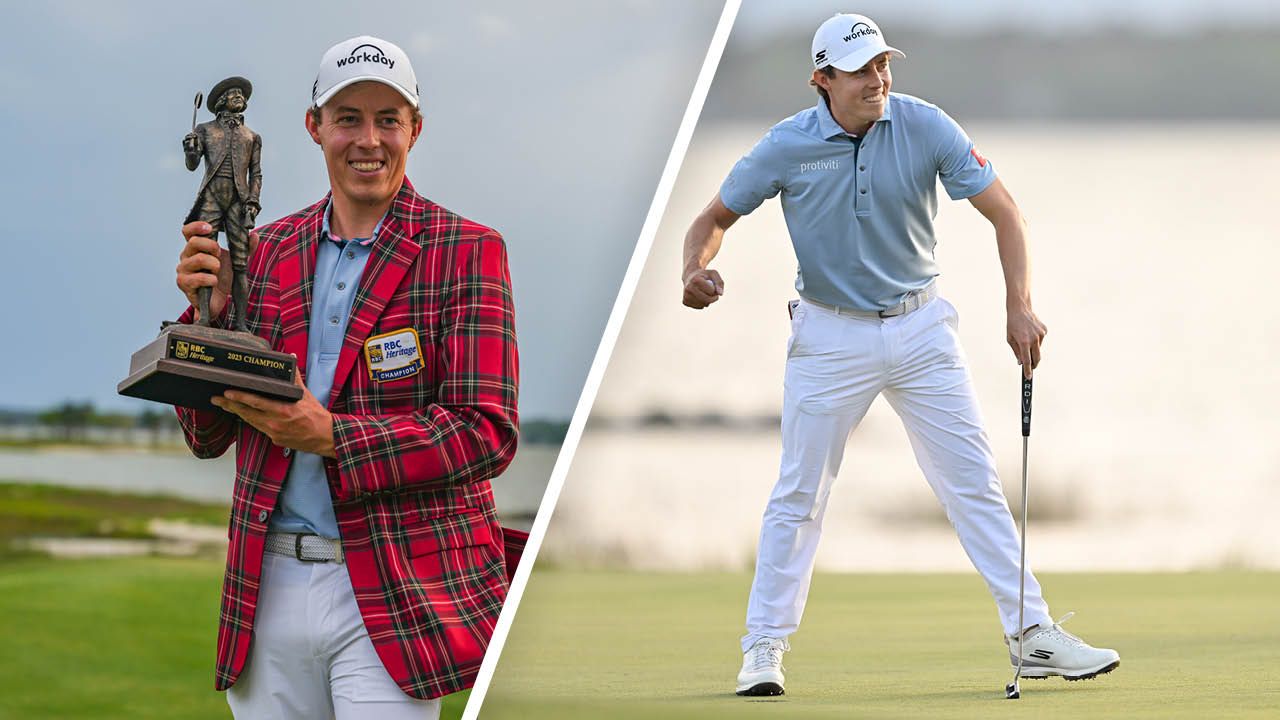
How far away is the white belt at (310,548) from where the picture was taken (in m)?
1.83

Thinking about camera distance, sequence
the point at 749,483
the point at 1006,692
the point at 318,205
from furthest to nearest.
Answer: the point at 749,483 → the point at 1006,692 → the point at 318,205

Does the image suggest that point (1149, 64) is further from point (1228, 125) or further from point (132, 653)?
point (132, 653)

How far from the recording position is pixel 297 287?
6.29 ft

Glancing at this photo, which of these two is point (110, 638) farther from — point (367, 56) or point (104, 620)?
point (367, 56)

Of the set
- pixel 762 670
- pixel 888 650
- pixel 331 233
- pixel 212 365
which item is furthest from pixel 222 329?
pixel 888 650

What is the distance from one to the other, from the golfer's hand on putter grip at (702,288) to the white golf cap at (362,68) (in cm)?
94

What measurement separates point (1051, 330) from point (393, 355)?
6.00 metres

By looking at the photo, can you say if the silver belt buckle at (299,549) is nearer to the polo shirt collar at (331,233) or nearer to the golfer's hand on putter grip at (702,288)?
the polo shirt collar at (331,233)

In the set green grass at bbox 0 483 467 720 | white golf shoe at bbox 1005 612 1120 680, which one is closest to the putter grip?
white golf shoe at bbox 1005 612 1120 680

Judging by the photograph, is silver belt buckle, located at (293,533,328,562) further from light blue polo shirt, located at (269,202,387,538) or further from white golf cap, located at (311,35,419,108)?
white golf cap, located at (311,35,419,108)

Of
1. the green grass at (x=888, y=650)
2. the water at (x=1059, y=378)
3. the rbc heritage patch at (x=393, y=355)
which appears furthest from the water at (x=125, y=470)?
the rbc heritage patch at (x=393, y=355)

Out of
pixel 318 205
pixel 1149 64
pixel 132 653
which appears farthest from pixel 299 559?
pixel 1149 64

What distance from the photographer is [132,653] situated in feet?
17.2

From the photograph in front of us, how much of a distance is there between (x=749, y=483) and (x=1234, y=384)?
2.30 m
